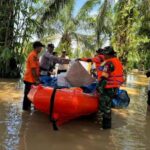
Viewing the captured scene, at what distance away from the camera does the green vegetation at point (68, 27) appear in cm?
1642

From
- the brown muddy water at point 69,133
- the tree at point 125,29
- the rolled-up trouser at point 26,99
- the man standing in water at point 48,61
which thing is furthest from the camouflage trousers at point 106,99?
the tree at point 125,29

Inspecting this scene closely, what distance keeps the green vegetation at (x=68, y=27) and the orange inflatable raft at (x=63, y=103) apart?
7.96 meters

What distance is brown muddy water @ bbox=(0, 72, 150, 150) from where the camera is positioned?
652 cm

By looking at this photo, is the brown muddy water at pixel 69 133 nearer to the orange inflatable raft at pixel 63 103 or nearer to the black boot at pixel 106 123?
the black boot at pixel 106 123

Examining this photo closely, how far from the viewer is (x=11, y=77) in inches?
669

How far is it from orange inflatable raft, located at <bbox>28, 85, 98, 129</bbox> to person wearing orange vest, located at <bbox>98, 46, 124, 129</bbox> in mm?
251

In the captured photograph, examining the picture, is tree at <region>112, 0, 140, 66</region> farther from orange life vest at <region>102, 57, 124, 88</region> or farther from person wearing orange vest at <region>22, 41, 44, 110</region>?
orange life vest at <region>102, 57, 124, 88</region>

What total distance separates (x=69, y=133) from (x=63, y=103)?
611 mm

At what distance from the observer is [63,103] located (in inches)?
298

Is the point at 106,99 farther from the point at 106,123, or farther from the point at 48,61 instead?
the point at 48,61

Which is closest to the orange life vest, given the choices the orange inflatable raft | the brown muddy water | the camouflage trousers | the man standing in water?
the camouflage trousers

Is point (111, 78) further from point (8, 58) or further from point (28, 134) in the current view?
point (8, 58)

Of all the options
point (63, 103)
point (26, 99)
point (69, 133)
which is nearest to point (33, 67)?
point (26, 99)

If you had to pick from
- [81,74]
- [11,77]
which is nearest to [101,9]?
[11,77]
